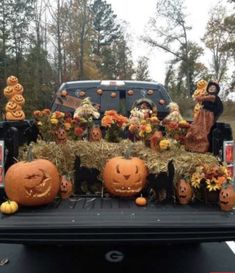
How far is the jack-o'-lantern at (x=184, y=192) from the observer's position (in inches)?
166

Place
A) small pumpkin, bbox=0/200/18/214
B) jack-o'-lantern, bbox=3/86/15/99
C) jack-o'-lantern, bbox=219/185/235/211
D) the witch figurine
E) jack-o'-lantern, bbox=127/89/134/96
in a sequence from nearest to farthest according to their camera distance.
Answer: small pumpkin, bbox=0/200/18/214 → jack-o'-lantern, bbox=219/185/235/211 → the witch figurine → jack-o'-lantern, bbox=3/86/15/99 → jack-o'-lantern, bbox=127/89/134/96

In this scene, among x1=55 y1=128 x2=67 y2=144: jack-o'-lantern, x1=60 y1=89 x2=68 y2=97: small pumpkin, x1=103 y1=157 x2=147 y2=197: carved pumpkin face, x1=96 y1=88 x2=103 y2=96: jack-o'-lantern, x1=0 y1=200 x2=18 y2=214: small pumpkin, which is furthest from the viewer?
x1=96 y1=88 x2=103 y2=96: jack-o'-lantern

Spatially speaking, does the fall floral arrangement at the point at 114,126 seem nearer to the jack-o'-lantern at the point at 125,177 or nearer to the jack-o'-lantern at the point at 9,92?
the jack-o'-lantern at the point at 125,177

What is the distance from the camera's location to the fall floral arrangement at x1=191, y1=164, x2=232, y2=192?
4172 millimetres

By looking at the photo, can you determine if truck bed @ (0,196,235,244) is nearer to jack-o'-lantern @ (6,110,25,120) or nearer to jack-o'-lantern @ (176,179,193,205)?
jack-o'-lantern @ (176,179,193,205)

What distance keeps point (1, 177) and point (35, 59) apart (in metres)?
35.2

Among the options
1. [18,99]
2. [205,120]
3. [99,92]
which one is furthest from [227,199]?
[99,92]

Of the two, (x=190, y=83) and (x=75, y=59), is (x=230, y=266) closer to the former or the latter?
(x=75, y=59)

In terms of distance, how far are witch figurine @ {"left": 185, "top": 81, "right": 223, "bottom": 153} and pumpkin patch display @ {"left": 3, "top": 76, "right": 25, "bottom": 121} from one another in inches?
69.8

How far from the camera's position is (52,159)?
15.3ft

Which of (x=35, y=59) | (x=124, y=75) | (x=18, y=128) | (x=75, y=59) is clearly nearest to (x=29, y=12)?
(x=35, y=59)

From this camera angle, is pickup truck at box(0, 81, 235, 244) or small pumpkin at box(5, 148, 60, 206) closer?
pickup truck at box(0, 81, 235, 244)

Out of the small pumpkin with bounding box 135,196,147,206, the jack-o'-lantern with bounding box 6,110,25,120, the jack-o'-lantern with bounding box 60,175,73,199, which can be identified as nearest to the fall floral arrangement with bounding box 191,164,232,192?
the small pumpkin with bounding box 135,196,147,206

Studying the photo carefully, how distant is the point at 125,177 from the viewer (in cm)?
431
